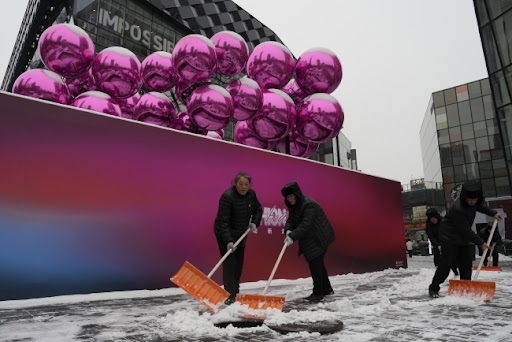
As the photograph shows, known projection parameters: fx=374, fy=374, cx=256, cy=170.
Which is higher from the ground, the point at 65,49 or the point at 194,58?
the point at 65,49

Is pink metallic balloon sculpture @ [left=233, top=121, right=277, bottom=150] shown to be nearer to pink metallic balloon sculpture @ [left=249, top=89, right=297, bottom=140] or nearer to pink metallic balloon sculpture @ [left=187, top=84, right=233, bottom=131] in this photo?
pink metallic balloon sculpture @ [left=249, top=89, right=297, bottom=140]

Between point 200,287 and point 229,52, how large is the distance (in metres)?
4.32

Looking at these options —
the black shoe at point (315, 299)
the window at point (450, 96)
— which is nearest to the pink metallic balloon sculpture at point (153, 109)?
the black shoe at point (315, 299)

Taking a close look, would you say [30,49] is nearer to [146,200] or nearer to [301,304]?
[146,200]

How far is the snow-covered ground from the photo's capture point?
2.53 metres

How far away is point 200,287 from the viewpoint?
336 centimetres

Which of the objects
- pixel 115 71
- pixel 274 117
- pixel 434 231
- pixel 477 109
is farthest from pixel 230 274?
pixel 477 109

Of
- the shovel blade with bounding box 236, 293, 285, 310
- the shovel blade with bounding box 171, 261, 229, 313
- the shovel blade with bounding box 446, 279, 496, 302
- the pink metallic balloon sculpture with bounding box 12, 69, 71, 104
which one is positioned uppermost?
the pink metallic balloon sculpture with bounding box 12, 69, 71, 104

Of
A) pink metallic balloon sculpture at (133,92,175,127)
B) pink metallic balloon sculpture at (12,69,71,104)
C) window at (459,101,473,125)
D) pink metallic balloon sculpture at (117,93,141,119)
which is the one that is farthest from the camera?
window at (459,101,473,125)

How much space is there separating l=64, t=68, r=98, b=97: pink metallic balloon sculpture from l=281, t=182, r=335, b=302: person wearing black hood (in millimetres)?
3919

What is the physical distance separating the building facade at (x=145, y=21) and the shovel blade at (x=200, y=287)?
44.4 ft

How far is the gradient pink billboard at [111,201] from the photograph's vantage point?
4.08 meters

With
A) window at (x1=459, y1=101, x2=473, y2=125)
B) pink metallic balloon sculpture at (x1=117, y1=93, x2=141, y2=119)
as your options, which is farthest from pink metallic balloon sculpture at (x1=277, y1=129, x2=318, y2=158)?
window at (x1=459, y1=101, x2=473, y2=125)

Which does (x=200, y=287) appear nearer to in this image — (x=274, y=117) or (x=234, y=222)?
(x=234, y=222)
